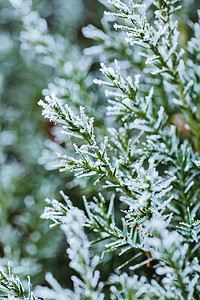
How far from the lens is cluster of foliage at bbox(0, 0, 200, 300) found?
331 mm

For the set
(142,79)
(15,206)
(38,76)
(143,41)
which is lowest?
(15,206)

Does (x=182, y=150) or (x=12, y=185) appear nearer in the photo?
(x=182, y=150)

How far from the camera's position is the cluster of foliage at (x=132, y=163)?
A: 0.33 metres

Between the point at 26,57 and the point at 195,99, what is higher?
the point at 195,99

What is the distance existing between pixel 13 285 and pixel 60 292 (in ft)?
0.19

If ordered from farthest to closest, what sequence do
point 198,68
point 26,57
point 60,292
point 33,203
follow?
1. point 26,57
2. point 33,203
3. point 198,68
4. point 60,292

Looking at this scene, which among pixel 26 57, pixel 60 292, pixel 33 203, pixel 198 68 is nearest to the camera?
A: pixel 60 292

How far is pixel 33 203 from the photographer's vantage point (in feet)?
2.00

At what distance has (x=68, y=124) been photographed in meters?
0.36

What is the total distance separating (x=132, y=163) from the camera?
434mm

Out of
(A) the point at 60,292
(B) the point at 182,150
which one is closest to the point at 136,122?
(B) the point at 182,150

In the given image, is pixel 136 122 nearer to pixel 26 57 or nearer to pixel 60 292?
pixel 60 292

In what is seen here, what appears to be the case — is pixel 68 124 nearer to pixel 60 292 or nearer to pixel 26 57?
pixel 60 292

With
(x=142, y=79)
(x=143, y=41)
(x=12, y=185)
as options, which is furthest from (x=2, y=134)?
(x=143, y=41)
